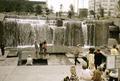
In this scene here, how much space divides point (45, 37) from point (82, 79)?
1801cm

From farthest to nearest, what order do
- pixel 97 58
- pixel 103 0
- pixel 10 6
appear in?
pixel 103 0
pixel 10 6
pixel 97 58

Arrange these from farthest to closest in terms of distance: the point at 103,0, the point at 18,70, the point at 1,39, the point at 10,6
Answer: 1. the point at 103,0
2. the point at 10,6
3. the point at 1,39
4. the point at 18,70

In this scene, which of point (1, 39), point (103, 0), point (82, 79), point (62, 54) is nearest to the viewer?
point (82, 79)

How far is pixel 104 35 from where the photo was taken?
102 ft

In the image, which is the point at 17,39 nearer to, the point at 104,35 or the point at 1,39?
the point at 1,39

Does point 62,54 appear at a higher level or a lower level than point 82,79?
lower

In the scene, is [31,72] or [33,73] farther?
[31,72]

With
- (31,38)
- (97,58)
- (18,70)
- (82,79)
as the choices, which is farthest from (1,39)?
(82,79)

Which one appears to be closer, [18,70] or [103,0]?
[18,70]

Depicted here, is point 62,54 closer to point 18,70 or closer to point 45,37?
point 45,37

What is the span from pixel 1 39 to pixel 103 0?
106 ft

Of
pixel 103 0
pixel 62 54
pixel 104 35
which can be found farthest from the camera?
pixel 103 0

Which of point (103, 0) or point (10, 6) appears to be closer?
point (10, 6)

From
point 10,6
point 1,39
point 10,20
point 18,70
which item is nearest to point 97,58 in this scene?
point 18,70
